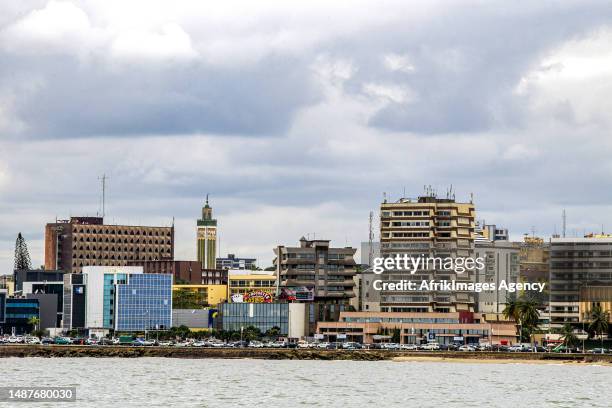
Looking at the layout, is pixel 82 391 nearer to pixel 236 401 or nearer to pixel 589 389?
pixel 236 401

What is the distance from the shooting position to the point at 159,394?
573 feet

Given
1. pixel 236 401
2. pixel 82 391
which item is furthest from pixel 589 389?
pixel 82 391

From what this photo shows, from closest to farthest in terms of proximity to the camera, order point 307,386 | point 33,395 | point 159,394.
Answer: point 33,395 < point 159,394 < point 307,386

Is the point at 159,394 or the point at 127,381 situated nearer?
the point at 159,394

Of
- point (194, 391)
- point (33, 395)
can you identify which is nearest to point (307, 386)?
point (194, 391)

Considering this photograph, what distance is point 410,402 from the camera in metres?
167

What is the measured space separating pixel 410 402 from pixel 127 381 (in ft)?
161

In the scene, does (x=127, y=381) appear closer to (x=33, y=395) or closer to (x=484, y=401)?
(x=33, y=395)

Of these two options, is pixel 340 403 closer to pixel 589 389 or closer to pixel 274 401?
pixel 274 401

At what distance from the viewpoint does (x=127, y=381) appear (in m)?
199

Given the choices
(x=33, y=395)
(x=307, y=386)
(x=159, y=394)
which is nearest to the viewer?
(x=33, y=395)

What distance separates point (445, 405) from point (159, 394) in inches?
1390

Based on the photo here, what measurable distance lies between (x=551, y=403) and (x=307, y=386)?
38.2 metres

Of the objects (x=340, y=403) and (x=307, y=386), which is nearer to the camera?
(x=340, y=403)
